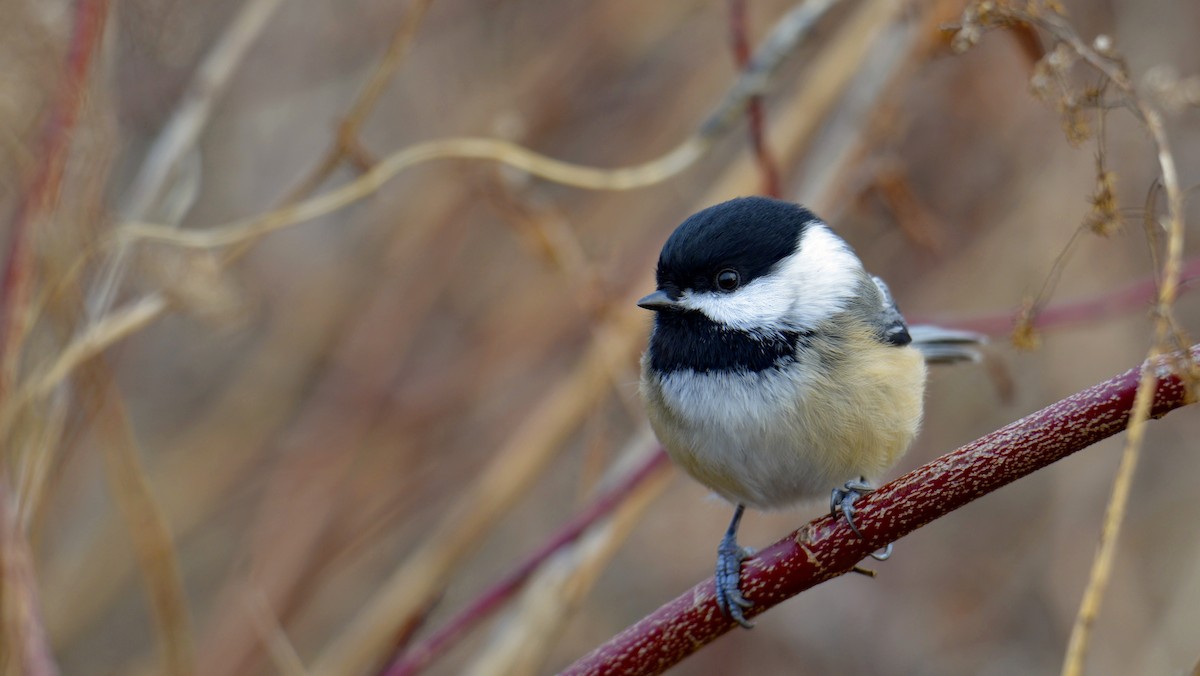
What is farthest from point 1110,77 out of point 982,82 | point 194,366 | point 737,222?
point 194,366

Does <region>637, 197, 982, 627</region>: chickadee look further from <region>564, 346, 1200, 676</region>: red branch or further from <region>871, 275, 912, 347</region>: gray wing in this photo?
<region>564, 346, 1200, 676</region>: red branch

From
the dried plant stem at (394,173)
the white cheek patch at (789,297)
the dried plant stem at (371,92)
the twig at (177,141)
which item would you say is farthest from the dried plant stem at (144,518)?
the white cheek patch at (789,297)

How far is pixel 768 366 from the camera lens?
5.77 feet

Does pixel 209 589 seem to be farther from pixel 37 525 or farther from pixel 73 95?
pixel 73 95

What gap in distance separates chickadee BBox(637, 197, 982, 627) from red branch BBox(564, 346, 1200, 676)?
379mm

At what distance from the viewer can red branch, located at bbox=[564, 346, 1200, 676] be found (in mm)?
1111

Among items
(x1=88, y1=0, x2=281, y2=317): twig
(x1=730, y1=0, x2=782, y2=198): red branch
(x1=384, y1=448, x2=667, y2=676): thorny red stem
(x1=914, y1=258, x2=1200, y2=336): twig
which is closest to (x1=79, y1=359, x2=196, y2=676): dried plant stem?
(x1=88, y1=0, x2=281, y2=317): twig

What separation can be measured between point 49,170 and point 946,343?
1675mm

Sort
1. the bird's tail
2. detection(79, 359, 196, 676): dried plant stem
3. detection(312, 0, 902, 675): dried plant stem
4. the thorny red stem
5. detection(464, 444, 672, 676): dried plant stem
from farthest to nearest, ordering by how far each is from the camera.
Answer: detection(312, 0, 902, 675): dried plant stem, the bird's tail, detection(464, 444, 672, 676): dried plant stem, detection(79, 359, 196, 676): dried plant stem, the thorny red stem

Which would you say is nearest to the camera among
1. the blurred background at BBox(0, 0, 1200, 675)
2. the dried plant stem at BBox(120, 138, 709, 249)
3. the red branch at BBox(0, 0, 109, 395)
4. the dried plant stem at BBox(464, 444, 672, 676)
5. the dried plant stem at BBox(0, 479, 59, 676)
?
the dried plant stem at BBox(0, 479, 59, 676)

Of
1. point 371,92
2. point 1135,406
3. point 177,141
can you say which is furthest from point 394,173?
point 1135,406

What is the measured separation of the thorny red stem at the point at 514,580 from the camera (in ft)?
5.50

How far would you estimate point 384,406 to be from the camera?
3186mm

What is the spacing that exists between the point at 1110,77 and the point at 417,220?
225 centimetres
